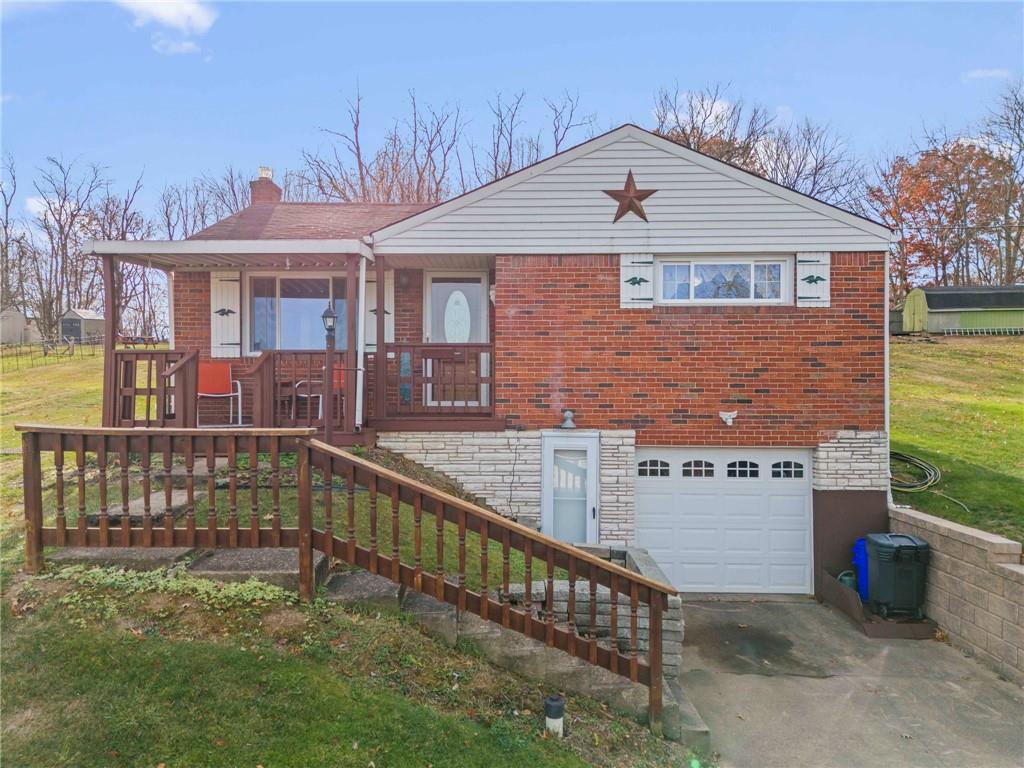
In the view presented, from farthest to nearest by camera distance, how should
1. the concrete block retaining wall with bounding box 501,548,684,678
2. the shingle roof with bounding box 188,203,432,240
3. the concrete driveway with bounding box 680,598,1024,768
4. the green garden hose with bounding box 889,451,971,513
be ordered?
the shingle roof with bounding box 188,203,432,240
the green garden hose with bounding box 889,451,971,513
the concrete block retaining wall with bounding box 501,548,684,678
the concrete driveway with bounding box 680,598,1024,768

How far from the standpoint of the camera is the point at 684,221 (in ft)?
25.7

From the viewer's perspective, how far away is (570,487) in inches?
313

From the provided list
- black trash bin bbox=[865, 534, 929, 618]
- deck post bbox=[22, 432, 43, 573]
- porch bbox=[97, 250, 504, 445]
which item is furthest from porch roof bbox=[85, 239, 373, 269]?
black trash bin bbox=[865, 534, 929, 618]

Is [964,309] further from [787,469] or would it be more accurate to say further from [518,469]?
[518,469]

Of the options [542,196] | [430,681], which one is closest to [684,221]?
[542,196]

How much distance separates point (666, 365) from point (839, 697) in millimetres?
4129

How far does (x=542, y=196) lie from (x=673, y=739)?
6363mm

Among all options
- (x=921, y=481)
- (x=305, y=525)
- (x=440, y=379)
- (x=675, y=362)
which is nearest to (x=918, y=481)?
(x=921, y=481)

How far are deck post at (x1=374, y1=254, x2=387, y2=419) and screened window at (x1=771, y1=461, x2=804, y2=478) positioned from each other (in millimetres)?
5407

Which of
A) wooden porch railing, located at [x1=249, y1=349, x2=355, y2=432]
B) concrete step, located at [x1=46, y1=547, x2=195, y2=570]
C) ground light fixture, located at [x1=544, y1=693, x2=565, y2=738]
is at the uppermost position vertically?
wooden porch railing, located at [x1=249, y1=349, x2=355, y2=432]

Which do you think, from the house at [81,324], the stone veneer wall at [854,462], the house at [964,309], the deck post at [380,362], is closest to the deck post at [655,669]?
the deck post at [380,362]

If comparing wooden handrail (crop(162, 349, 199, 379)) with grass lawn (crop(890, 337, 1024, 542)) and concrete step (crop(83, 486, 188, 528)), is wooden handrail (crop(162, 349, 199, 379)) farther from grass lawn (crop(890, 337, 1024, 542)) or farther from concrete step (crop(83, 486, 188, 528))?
grass lawn (crop(890, 337, 1024, 542))

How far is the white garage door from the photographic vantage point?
8.01 m

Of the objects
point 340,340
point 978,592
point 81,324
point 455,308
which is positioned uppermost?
point 81,324
